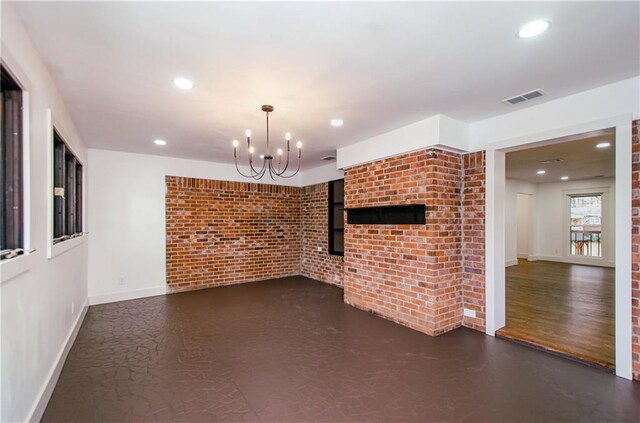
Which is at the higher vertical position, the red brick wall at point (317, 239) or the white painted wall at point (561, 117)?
the white painted wall at point (561, 117)

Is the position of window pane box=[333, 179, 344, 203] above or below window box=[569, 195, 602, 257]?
above

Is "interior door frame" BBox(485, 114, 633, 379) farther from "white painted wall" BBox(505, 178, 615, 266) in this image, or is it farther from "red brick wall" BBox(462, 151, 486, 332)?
"white painted wall" BBox(505, 178, 615, 266)

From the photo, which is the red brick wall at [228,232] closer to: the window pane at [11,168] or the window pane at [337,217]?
the window pane at [337,217]

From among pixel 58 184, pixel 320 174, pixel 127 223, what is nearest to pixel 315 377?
pixel 58 184

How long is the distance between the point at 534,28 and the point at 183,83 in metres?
2.51

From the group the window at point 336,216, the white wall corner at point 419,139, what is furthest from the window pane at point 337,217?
the white wall corner at point 419,139

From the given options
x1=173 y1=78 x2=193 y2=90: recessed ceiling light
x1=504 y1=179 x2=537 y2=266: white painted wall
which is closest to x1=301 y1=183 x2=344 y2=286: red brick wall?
x1=173 y1=78 x2=193 y2=90: recessed ceiling light

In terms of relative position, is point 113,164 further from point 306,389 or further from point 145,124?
point 306,389

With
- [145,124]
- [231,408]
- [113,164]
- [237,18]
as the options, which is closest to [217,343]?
[231,408]

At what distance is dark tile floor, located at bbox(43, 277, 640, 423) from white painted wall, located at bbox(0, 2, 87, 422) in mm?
335

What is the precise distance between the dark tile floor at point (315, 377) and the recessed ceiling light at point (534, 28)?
2466mm

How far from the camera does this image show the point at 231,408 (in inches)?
83.4

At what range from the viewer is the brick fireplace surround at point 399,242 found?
Result: 11.2 feet

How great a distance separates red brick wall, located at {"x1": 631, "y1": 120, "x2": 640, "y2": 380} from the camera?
2402 millimetres
